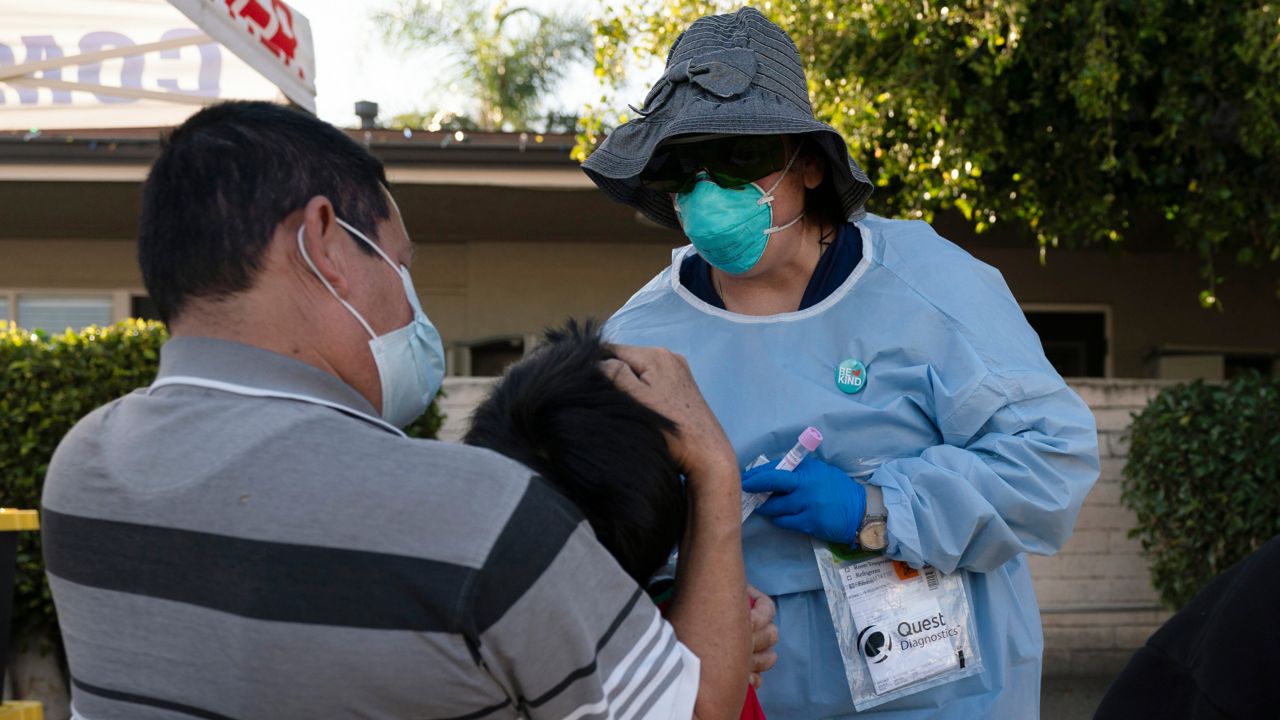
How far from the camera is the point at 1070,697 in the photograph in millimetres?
6441

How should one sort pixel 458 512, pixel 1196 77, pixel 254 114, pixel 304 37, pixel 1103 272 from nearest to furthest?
pixel 458 512
pixel 254 114
pixel 304 37
pixel 1196 77
pixel 1103 272

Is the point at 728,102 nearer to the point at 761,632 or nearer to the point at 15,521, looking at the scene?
the point at 761,632

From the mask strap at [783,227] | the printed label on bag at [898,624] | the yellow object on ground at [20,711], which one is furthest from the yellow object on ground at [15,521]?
the printed label on bag at [898,624]

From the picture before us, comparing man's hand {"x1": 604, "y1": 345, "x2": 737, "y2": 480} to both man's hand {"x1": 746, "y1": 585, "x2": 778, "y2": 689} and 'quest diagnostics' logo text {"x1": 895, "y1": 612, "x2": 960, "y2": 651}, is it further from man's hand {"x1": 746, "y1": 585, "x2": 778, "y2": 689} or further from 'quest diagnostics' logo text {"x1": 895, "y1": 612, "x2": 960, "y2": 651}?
'quest diagnostics' logo text {"x1": 895, "y1": 612, "x2": 960, "y2": 651}

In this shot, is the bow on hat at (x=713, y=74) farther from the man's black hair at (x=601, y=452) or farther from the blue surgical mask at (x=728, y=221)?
the man's black hair at (x=601, y=452)

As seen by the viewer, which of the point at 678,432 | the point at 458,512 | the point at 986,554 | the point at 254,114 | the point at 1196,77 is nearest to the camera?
the point at 458,512

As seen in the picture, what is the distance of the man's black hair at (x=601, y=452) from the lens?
137cm

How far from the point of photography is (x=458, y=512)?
1.13 m

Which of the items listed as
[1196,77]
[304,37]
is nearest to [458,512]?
[304,37]

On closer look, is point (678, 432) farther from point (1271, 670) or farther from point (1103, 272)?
point (1103, 272)

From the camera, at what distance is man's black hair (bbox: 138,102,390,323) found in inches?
49.1

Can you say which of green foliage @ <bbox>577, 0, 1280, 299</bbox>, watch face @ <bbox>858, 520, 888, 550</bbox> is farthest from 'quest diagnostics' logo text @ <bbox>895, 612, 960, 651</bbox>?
green foliage @ <bbox>577, 0, 1280, 299</bbox>

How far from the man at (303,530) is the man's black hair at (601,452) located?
0.25 ft

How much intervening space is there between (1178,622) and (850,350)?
719 mm
